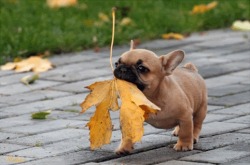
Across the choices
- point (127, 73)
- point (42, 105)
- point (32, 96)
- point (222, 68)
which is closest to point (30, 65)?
point (32, 96)

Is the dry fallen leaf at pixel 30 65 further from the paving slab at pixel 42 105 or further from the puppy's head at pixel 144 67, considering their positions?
the puppy's head at pixel 144 67

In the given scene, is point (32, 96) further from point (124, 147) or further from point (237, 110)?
point (124, 147)

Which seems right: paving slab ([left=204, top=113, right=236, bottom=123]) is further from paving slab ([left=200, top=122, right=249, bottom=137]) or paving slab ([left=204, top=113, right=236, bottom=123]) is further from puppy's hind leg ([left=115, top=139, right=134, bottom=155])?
puppy's hind leg ([left=115, top=139, right=134, bottom=155])

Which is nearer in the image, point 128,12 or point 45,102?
point 45,102

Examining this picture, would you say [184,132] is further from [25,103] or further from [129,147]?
[25,103]

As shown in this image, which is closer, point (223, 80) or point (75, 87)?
point (75, 87)

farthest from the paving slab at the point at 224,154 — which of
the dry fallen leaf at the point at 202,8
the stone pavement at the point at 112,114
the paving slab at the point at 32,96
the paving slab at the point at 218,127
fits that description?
the dry fallen leaf at the point at 202,8

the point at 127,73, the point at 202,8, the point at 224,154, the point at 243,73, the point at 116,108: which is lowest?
the point at 243,73

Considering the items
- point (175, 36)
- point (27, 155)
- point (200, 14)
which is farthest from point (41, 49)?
point (27, 155)
